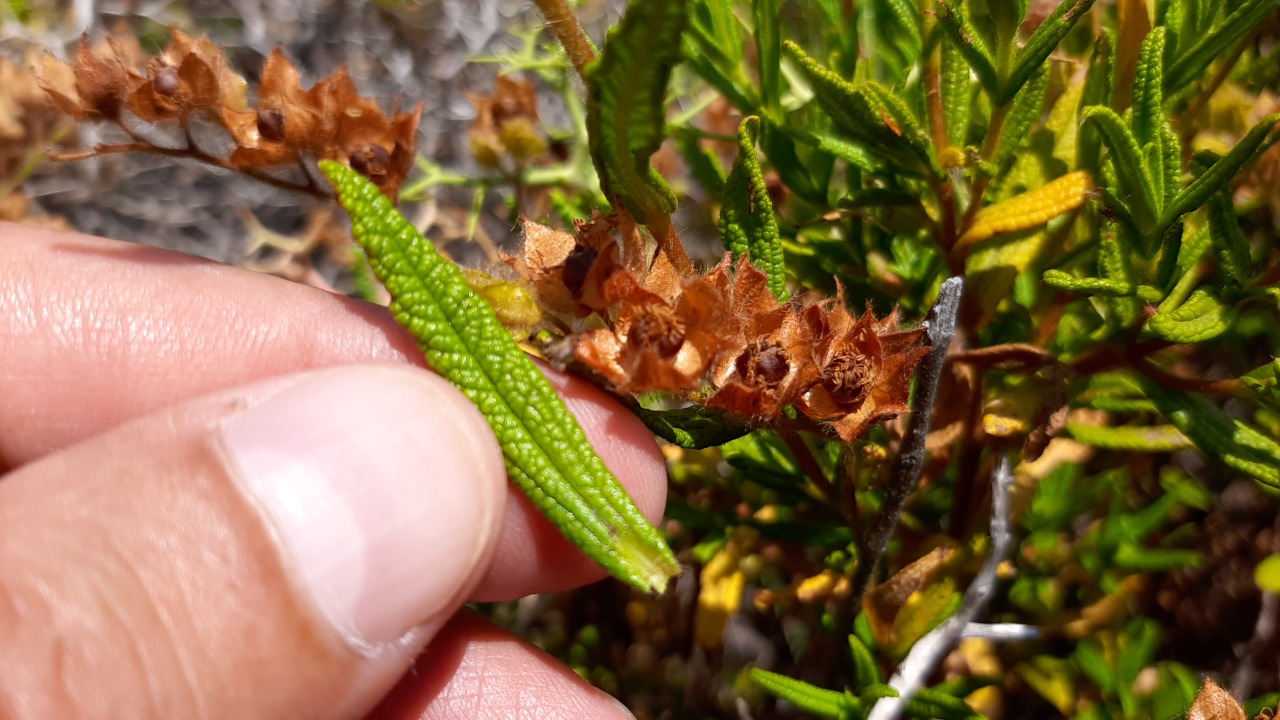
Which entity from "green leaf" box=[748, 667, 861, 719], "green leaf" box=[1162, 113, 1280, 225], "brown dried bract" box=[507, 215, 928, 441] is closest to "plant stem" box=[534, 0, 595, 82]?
"brown dried bract" box=[507, 215, 928, 441]

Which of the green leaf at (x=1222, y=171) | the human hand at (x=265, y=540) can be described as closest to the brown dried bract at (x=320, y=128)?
the human hand at (x=265, y=540)

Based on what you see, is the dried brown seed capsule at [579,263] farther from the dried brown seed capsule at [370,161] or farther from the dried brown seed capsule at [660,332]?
the dried brown seed capsule at [370,161]

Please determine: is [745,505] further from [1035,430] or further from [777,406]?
[777,406]

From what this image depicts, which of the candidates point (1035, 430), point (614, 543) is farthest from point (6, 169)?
point (1035, 430)

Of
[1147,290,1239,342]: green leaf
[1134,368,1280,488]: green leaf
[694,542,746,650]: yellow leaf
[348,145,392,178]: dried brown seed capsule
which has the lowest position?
[694,542,746,650]: yellow leaf

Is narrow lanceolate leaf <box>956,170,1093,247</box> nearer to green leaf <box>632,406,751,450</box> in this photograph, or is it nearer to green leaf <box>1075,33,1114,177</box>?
green leaf <box>1075,33,1114,177</box>

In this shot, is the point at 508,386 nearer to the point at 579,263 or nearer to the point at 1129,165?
the point at 579,263
